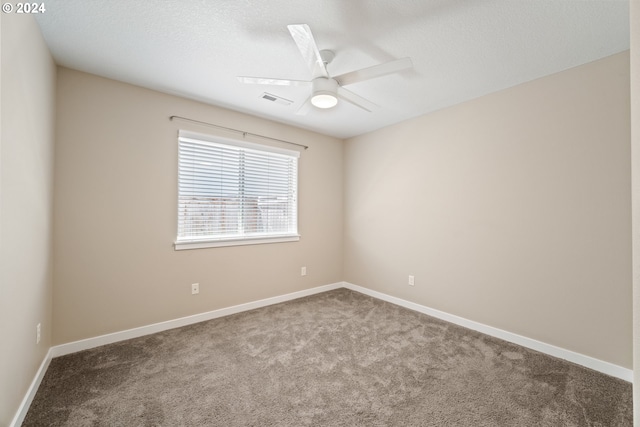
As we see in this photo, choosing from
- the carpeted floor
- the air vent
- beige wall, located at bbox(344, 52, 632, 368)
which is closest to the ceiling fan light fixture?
the air vent

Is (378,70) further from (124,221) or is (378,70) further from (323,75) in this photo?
(124,221)

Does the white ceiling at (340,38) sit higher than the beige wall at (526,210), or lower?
higher

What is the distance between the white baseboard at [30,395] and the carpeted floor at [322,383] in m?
0.04

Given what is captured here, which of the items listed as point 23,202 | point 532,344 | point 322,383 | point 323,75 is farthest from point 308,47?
point 532,344

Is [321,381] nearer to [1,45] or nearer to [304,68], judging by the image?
[304,68]

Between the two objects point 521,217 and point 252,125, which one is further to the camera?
point 252,125

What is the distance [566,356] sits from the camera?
2.27 meters

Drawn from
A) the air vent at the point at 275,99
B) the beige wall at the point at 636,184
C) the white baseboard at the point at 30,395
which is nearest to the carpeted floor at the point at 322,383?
the white baseboard at the point at 30,395

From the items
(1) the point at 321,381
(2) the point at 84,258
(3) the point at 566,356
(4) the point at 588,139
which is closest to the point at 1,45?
(2) the point at 84,258

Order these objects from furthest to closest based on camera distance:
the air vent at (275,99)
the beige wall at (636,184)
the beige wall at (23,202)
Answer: the air vent at (275,99) < the beige wall at (23,202) < the beige wall at (636,184)

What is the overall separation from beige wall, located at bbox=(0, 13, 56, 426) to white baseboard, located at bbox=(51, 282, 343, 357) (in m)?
0.25

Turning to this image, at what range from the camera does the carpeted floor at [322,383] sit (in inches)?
65.1

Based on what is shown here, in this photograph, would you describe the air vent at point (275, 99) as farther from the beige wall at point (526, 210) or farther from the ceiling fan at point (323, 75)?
the beige wall at point (526, 210)

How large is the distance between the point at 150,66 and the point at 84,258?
70.3 inches
